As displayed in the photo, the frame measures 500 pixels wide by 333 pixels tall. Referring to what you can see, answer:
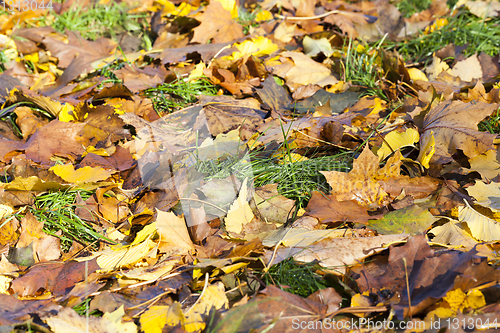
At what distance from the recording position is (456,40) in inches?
109

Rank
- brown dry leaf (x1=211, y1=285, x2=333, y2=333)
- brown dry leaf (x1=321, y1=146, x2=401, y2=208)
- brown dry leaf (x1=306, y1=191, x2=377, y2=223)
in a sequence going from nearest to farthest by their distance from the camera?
brown dry leaf (x1=211, y1=285, x2=333, y2=333)
brown dry leaf (x1=306, y1=191, x2=377, y2=223)
brown dry leaf (x1=321, y1=146, x2=401, y2=208)

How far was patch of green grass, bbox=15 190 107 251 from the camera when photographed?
169cm

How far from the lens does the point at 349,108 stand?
7.37 feet

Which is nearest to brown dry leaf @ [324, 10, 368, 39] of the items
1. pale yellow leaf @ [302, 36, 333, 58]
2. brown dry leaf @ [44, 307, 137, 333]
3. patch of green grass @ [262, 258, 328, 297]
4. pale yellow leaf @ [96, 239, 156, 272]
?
pale yellow leaf @ [302, 36, 333, 58]

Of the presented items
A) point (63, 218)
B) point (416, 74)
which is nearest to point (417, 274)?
point (63, 218)

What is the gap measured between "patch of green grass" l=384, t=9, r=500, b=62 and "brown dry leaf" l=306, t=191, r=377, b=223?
169 centimetres

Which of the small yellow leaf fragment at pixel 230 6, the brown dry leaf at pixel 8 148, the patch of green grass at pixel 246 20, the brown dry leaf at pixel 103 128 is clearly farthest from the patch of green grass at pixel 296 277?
the small yellow leaf fragment at pixel 230 6

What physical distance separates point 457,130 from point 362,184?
1.87ft

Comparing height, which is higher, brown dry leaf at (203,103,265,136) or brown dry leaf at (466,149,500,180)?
brown dry leaf at (466,149,500,180)

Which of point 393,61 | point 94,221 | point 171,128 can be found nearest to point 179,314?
point 94,221

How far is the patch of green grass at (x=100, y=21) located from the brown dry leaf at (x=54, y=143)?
1.41 metres

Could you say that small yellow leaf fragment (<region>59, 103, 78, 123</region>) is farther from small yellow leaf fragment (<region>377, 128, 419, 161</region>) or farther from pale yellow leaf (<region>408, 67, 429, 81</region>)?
pale yellow leaf (<region>408, 67, 429, 81</region>)

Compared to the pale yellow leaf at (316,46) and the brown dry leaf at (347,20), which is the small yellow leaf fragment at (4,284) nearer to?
the pale yellow leaf at (316,46)

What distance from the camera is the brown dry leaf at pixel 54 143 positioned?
197 centimetres
